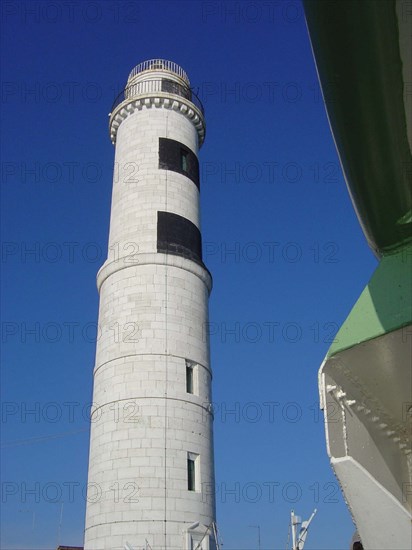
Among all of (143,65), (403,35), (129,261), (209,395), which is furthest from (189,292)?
(403,35)

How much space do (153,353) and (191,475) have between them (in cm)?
377

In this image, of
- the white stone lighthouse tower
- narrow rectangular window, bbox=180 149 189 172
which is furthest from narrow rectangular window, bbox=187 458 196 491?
narrow rectangular window, bbox=180 149 189 172

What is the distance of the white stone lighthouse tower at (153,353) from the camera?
16.5 m

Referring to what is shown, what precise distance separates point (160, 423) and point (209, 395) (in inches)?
99.5

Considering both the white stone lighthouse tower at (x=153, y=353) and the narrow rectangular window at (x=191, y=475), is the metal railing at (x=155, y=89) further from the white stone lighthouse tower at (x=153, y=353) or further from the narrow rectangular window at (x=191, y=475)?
the narrow rectangular window at (x=191, y=475)

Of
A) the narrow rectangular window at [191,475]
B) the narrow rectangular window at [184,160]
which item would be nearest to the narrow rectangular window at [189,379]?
the narrow rectangular window at [191,475]

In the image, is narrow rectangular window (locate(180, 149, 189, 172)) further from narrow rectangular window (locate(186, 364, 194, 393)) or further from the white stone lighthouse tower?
narrow rectangular window (locate(186, 364, 194, 393))

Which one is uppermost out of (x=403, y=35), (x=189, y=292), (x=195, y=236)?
(x=195, y=236)

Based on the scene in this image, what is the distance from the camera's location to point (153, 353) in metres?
18.2

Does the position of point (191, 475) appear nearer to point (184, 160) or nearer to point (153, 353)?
point (153, 353)

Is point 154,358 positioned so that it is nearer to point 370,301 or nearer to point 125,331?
point 125,331

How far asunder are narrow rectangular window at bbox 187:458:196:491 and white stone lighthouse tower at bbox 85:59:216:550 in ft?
0.11

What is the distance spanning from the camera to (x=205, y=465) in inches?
707

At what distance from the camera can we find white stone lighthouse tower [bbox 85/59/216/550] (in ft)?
54.1
